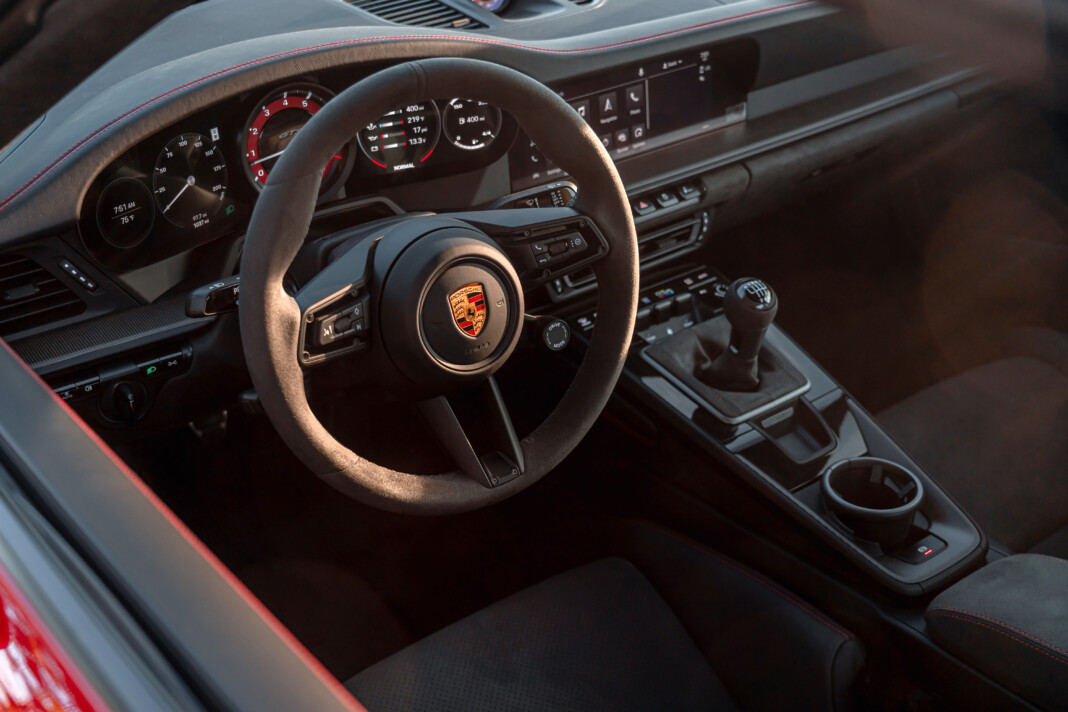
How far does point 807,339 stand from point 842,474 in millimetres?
1036

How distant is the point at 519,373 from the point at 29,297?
39.4 inches

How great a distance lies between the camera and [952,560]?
166cm

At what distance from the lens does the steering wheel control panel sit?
1396 mm

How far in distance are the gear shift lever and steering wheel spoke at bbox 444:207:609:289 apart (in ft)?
1.88

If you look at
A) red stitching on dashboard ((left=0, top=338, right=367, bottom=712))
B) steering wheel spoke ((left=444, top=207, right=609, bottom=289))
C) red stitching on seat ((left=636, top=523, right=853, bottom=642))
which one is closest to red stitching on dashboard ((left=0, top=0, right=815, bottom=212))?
steering wheel spoke ((left=444, top=207, right=609, bottom=289))

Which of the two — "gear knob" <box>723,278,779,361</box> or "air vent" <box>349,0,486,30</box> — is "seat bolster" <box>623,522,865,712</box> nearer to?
"gear knob" <box>723,278,779,361</box>

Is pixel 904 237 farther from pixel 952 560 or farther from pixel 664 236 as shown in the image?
pixel 952 560

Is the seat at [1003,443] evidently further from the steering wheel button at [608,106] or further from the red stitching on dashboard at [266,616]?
the red stitching on dashboard at [266,616]

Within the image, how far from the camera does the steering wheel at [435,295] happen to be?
1066 millimetres

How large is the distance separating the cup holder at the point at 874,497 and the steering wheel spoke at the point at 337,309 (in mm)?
972

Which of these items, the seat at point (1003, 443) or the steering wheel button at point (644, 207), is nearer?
the seat at point (1003, 443)

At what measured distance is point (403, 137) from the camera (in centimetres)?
163

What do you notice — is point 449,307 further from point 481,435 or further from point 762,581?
point 762,581

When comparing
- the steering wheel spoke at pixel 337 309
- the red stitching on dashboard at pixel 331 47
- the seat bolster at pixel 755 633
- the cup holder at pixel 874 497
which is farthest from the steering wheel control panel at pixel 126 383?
the cup holder at pixel 874 497
